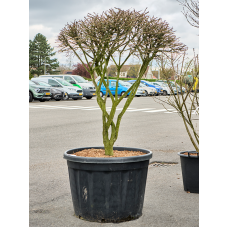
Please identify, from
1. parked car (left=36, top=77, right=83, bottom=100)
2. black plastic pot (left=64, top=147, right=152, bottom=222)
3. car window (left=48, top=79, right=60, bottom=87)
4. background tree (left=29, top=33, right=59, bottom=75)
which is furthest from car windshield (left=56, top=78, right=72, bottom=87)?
background tree (left=29, top=33, right=59, bottom=75)

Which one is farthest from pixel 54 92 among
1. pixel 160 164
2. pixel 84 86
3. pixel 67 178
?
pixel 67 178

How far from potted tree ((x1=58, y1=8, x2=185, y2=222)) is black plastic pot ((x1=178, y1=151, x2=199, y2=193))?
84 centimetres

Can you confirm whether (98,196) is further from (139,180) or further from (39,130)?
(39,130)

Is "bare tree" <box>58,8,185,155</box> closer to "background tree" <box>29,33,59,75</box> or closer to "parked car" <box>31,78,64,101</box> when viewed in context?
"parked car" <box>31,78,64,101</box>

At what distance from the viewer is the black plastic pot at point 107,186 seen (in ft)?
10.1

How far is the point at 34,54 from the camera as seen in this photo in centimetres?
7969

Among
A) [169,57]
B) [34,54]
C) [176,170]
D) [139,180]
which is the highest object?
[34,54]

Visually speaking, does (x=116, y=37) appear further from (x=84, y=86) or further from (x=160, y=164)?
(x=84, y=86)

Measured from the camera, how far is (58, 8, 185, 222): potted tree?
10.1 ft

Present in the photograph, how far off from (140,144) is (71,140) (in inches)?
68.7

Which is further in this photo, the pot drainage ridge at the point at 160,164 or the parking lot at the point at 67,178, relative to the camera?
the pot drainage ridge at the point at 160,164

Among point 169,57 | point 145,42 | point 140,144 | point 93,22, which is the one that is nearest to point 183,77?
point 169,57

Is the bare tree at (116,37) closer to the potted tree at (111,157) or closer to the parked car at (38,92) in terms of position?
the potted tree at (111,157)

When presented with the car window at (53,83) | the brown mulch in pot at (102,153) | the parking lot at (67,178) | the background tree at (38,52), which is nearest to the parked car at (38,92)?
the car window at (53,83)
